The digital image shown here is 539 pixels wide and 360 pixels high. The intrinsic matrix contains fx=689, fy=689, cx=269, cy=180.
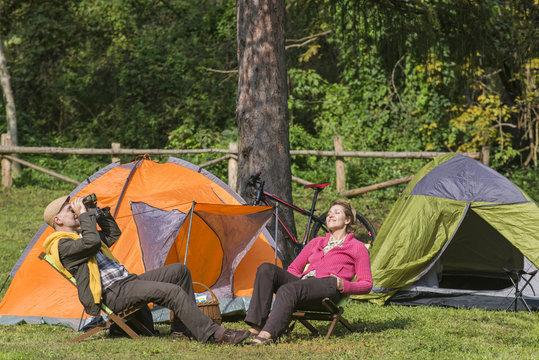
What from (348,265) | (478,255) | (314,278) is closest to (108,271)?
(314,278)

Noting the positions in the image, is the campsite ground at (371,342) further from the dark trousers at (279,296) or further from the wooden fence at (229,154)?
the wooden fence at (229,154)

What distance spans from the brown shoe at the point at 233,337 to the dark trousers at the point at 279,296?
0.33 ft

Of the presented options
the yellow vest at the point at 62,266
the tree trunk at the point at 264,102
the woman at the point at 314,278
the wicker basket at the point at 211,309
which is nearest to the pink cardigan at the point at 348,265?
the woman at the point at 314,278

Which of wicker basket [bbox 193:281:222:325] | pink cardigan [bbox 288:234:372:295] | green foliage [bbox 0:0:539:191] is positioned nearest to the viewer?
pink cardigan [bbox 288:234:372:295]

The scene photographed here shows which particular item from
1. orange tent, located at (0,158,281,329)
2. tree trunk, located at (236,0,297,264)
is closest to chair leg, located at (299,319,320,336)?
orange tent, located at (0,158,281,329)

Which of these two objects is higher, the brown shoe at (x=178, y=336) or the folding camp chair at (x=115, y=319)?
the folding camp chair at (x=115, y=319)

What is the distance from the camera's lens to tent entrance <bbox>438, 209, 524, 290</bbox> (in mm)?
7453

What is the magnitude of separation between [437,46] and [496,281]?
333 cm

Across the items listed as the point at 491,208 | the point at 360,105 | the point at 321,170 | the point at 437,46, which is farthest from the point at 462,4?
the point at 360,105

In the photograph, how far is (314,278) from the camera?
180 inches

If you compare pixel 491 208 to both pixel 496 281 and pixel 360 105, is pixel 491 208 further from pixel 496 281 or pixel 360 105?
pixel 360 105

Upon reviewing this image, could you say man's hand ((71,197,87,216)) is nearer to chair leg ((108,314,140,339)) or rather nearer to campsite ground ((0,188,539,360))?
chair leg ((108,314,140,339))

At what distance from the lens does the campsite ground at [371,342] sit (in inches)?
166

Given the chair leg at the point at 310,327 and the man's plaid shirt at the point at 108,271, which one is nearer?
the man's plaid shirt at the point at 108,271
